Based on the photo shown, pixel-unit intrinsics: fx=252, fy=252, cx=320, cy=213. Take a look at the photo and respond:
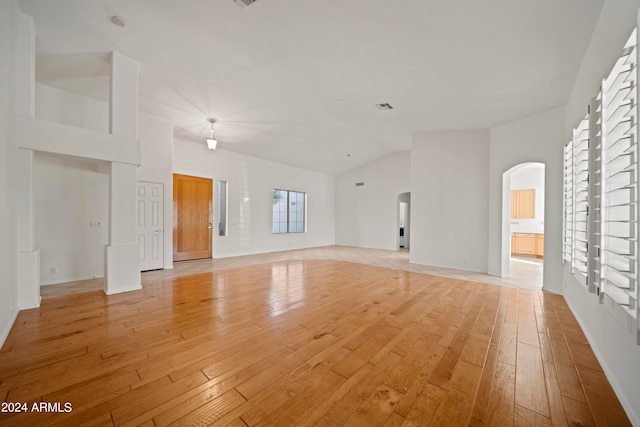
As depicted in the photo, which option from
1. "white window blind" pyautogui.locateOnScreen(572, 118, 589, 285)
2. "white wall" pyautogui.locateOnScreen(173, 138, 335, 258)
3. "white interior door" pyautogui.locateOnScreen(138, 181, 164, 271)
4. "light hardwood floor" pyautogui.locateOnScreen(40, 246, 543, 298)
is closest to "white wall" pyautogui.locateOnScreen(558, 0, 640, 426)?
"white window blind" pyautogui.locateOnScreen(572, 118, 589, 285)

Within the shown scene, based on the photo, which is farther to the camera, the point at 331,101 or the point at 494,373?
the point at 331,101

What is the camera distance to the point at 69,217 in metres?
4.41

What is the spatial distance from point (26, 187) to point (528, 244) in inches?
436

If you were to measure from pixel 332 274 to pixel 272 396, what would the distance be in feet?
12.0

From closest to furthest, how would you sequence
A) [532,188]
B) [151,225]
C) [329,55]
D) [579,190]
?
[579,190]
[329,55]
[151,225]
[532,188]

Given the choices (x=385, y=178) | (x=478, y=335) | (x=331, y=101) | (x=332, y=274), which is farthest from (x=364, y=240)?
(x=478, y=335)

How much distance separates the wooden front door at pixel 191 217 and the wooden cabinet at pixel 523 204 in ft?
30.5

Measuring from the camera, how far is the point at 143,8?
292 centimetres

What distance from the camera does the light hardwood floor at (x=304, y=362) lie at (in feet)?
4.84

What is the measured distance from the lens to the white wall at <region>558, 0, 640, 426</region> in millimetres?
1535

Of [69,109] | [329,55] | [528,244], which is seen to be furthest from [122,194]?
[528,244]

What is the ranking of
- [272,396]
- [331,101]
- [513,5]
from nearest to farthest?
[272,396]
[513,5]
[331,101]

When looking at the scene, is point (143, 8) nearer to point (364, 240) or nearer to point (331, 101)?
point (331, 101)

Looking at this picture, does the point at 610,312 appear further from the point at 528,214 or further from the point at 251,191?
the point at 251,191
